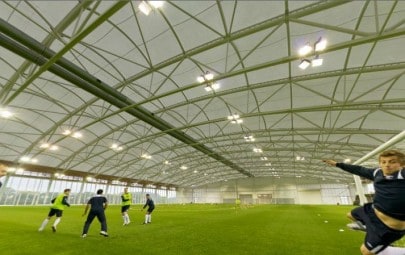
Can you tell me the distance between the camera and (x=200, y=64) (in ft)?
41.5

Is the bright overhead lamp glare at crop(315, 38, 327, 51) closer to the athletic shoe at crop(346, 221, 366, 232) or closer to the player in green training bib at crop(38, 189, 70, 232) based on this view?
the athletic shoe at crop(346, 221, 366, 232)

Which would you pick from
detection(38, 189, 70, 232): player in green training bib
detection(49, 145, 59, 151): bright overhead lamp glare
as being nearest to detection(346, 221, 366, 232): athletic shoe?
detection(38, 189, 70, 232): player in green training bib

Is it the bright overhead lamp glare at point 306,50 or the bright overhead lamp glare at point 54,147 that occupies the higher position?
the bright overhead lamp glare at point 306,50

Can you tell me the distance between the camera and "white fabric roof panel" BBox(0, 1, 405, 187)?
31.0 ft

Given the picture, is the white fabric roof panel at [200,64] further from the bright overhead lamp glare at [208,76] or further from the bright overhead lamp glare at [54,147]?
the bright overhead lamp glare at [54,147]

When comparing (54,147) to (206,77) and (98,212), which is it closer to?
(98,212)

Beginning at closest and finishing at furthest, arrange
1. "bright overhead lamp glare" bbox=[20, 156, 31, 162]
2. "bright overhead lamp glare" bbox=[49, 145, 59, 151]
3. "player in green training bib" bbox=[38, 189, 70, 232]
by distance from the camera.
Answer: "player in green training bib" bbox=[38, 189, 70, 232], "bright overhead lamp glare" bbox=[49, 145, 59, 151], "bright overhead lamp glare" bbox=[20, 156, 31, 162]

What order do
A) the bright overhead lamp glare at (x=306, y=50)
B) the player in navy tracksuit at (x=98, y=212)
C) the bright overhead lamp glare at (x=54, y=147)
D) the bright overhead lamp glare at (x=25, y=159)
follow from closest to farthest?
1. the player in navy tracksuit at (x=98, y=212)
2. the bright overhead lamp glare at (x=306, y=50)
3. the bright overhead lamp glare at (x=54, y=147)
4. the bright overhead lamp glare at (x=25, y=159)

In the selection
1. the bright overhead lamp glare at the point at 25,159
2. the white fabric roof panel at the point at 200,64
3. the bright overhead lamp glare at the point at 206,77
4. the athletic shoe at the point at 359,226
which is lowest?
the athletic shoe at the point at 359,226

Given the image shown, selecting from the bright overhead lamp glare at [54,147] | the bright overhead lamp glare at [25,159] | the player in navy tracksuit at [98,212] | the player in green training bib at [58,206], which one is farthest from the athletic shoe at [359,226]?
the bright overhead lamp glare at [25,159]

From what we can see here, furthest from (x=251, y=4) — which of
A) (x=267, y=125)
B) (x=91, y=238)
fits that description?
(x=267, y=125)

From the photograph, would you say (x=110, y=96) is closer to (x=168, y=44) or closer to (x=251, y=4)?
(x=168, y=44)

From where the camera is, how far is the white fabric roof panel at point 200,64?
9.46 metres

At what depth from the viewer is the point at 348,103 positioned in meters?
14.8
